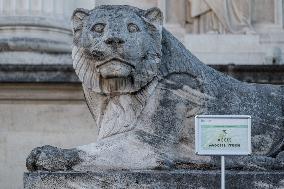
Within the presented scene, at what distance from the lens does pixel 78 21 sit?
29.6ft

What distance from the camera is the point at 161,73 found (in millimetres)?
8930

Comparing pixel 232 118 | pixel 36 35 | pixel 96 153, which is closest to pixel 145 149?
pixel 96 153

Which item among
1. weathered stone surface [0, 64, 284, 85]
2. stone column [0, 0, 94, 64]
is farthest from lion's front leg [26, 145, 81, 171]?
stone column [0, 0, 94, 64]

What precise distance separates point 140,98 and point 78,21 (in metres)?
0.92

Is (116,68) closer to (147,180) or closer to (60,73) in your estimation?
(147,180)

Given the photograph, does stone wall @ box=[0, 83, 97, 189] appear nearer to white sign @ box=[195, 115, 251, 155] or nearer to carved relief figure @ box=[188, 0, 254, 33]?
carved relief figure @ box=[188, 0, 254, 33]

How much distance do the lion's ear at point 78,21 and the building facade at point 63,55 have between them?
409cm

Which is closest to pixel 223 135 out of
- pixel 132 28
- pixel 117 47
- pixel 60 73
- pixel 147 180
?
pixel 147 180

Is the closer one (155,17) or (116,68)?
(116,68)

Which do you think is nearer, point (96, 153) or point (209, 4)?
point (96, 153)

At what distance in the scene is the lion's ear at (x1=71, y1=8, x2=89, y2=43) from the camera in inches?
353

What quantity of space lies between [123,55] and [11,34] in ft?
18.8

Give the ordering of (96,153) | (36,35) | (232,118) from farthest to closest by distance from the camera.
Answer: (36,35) < (96,153) < (232,118)

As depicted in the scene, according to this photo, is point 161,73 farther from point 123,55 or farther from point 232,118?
point 232,118
